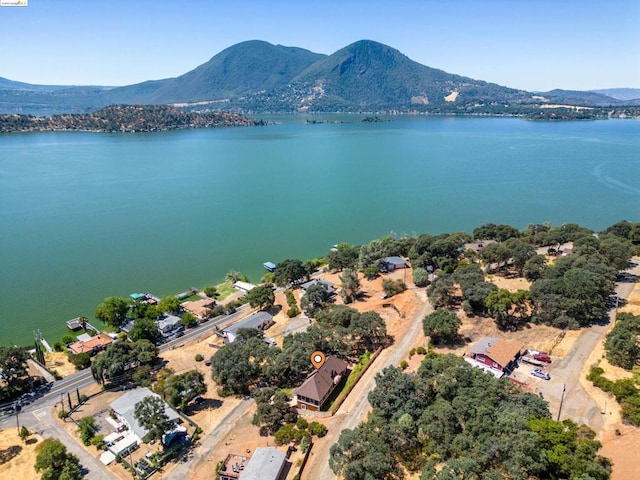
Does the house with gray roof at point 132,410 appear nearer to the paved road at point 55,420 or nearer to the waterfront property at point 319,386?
the paved road at point 55,420

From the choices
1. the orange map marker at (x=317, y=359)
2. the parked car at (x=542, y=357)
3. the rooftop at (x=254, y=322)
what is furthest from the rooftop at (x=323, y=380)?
the parked car at (x=542, y=357)

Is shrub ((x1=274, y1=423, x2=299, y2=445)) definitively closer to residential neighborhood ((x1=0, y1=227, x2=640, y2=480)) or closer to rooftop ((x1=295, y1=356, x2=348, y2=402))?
residential neighborhood ((x1=0, y1=227, x2=640, y2=480))

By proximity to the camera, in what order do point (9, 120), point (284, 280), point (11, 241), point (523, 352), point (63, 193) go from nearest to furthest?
1. point (523, 352)
2. point (284, 280)
3. point (11, 241)
4. point (63, 193)
5. point (9, 120)

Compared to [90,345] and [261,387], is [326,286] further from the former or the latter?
[90,345]

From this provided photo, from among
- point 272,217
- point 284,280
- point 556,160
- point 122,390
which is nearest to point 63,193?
point 272,217

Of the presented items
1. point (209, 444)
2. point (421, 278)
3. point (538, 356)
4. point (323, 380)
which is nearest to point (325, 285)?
point (421, 278)

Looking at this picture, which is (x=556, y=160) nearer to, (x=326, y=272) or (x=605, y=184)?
(x=605, y=184)

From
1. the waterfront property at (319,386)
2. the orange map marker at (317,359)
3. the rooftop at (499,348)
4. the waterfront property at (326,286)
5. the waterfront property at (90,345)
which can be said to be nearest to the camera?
the waterfront property at (319,386)
